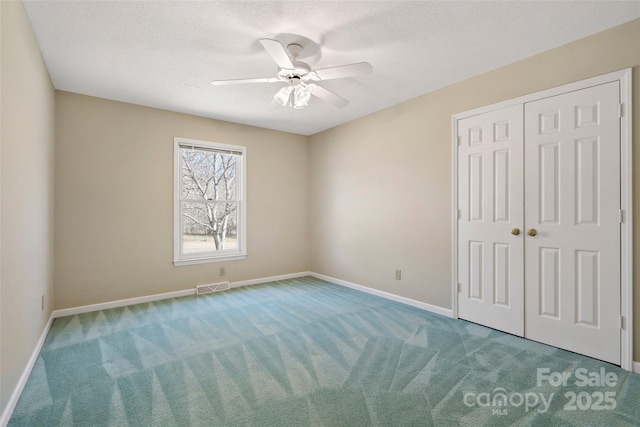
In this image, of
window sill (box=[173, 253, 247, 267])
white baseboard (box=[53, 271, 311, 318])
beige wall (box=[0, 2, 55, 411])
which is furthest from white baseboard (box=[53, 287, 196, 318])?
beige wall (box=[0, 2, 55, 411])

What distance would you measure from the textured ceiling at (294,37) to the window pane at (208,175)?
1170mm

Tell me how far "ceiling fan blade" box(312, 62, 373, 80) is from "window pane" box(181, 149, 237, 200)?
2.76 meters

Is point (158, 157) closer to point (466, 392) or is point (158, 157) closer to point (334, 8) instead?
point (334, 8)

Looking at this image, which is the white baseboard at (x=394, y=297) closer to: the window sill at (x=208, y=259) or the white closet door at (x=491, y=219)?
the white closet door at (x=491, y=219)

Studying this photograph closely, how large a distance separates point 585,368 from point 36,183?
457 centimetres

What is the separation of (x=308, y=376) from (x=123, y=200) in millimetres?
3224

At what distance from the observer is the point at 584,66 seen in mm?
2508

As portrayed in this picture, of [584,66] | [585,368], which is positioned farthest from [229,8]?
[585,368]

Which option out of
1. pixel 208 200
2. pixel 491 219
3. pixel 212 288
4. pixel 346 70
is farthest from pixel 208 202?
pixel 491 219

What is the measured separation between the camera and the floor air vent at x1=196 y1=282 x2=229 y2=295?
443 centimetres

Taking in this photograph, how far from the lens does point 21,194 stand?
2.12 metres

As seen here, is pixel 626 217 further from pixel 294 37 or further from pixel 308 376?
pixel 294 37

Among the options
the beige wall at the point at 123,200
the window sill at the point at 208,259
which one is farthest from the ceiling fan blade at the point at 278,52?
the window sill at the point at 208,259

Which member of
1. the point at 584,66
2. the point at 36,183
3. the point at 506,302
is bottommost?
the point at 506,302
